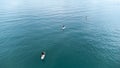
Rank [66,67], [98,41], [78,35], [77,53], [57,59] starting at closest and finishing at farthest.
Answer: [66,67], [57,59], [77,53], [98,41], [78,35]

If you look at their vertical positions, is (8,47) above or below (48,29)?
below

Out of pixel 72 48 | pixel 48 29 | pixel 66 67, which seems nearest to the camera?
pixel 66 67

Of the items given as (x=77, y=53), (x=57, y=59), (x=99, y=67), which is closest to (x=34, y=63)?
(x=57, y=59)

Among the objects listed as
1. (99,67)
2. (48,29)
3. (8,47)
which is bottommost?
(99,67)

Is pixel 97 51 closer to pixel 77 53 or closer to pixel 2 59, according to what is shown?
pixel 77 53

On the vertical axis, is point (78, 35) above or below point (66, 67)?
above

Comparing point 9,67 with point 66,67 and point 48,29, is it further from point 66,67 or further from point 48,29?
point 48,29

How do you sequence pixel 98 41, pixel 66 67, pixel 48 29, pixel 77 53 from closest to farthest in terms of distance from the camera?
1. pixel 66 67
2. pixel 77 53
3. pixel 98 41
4. pixel 48 29

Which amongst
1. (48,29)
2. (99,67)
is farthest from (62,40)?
(99,67)

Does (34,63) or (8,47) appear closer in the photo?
(34,63)
